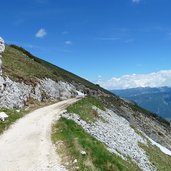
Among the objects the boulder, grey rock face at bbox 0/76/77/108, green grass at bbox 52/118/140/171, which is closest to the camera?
green grass at bbox 52/118/140/171

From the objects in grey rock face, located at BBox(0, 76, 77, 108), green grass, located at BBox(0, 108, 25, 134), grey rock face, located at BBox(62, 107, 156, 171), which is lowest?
grey rock face, located at BBox(62, 107, 156, 171)

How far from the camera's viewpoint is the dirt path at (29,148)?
83.1 feet

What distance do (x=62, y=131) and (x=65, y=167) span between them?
10.9 m

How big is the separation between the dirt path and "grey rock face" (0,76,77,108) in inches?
516

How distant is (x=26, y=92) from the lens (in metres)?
65.3

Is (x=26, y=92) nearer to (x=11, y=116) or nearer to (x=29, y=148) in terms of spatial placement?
(x=11, y=116)

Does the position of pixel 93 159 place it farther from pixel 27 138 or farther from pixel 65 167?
pixel 27 138

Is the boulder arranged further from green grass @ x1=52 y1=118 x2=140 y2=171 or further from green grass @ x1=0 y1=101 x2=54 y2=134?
green grass @ x1=52 y1=118 x2=140 y2=171

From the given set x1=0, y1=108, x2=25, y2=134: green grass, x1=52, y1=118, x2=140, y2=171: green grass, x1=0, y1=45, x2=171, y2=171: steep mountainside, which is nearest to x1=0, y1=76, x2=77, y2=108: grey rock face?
x1=0, y1=45, x2=171, y2=171: steep mountainside

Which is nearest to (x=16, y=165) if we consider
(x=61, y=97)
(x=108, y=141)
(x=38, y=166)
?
(x=38, y=166)

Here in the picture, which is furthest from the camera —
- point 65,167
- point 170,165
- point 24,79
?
point 24,79

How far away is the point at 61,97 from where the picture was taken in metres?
80.9

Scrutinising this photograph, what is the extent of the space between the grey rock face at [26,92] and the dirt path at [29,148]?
13112 mm

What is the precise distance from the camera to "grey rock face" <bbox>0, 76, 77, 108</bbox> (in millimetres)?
57031
